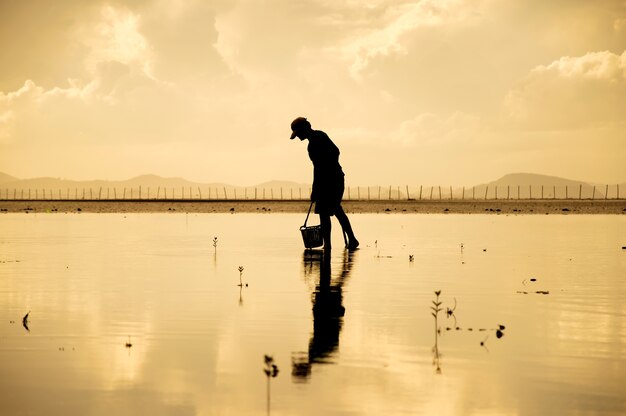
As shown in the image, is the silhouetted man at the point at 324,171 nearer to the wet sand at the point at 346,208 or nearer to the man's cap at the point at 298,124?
the man's cap at the point at 298,124

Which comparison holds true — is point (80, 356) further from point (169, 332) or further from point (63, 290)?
point (63, 290)

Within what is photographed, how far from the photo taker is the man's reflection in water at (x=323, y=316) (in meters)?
8.45

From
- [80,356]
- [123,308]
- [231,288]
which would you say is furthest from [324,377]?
[231,288]

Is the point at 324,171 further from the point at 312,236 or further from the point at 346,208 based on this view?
the point at 346,208

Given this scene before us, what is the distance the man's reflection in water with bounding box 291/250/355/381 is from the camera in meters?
8.45

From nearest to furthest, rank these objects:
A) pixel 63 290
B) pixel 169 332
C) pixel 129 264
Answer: pixel 169 332, pixel 63 290, pixel 129 264

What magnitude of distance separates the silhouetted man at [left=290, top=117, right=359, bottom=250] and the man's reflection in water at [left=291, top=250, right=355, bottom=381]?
2.26 meters

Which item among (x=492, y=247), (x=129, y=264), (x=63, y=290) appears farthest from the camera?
(x=492, y=247)

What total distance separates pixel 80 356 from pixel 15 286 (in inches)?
281

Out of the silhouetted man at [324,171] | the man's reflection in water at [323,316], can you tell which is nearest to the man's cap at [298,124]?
the silhouetted man at [324,171]

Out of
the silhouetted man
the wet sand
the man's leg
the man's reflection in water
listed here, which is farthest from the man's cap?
the wet sand

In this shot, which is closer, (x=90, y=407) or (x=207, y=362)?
(x=90, y=407)

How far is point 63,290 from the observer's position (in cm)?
1469

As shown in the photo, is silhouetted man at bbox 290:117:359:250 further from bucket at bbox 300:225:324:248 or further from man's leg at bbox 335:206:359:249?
bucket at bbox 300:225:324:248
